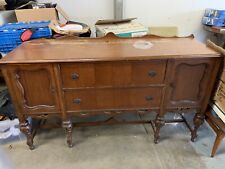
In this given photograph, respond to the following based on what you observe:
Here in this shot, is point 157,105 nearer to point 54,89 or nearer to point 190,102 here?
point 190,102

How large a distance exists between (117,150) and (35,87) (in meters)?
0.83

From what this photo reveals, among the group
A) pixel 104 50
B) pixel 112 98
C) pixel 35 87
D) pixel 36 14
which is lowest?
pixel 112 98

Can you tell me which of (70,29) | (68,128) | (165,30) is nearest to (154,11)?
(165,30)

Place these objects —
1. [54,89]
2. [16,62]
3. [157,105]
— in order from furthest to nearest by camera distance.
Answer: [157,105]
[54,89]
[16,62]

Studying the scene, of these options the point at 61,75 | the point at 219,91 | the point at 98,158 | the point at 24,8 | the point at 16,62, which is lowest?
the point at 98,158

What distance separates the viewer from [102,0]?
7.91ft

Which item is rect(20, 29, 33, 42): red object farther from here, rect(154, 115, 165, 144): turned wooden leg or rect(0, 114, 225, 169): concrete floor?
rect(154, 115, 165, 144): turned wooden leg

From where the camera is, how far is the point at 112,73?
49.9 inches

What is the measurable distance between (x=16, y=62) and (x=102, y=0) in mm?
1628

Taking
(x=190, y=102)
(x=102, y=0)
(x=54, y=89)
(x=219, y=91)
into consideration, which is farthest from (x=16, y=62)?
(x=102, y=0)

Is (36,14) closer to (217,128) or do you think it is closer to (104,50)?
(104,50)

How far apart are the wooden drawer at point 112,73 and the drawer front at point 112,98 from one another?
0.06 m

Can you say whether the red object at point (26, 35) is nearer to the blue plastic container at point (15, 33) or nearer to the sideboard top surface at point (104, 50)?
the blue plastic container at point (15, 33)

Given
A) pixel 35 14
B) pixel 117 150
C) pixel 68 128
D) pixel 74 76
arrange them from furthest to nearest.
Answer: pixel 35 14
pixel 117 150
pixel 68 128
pixel 74 76
